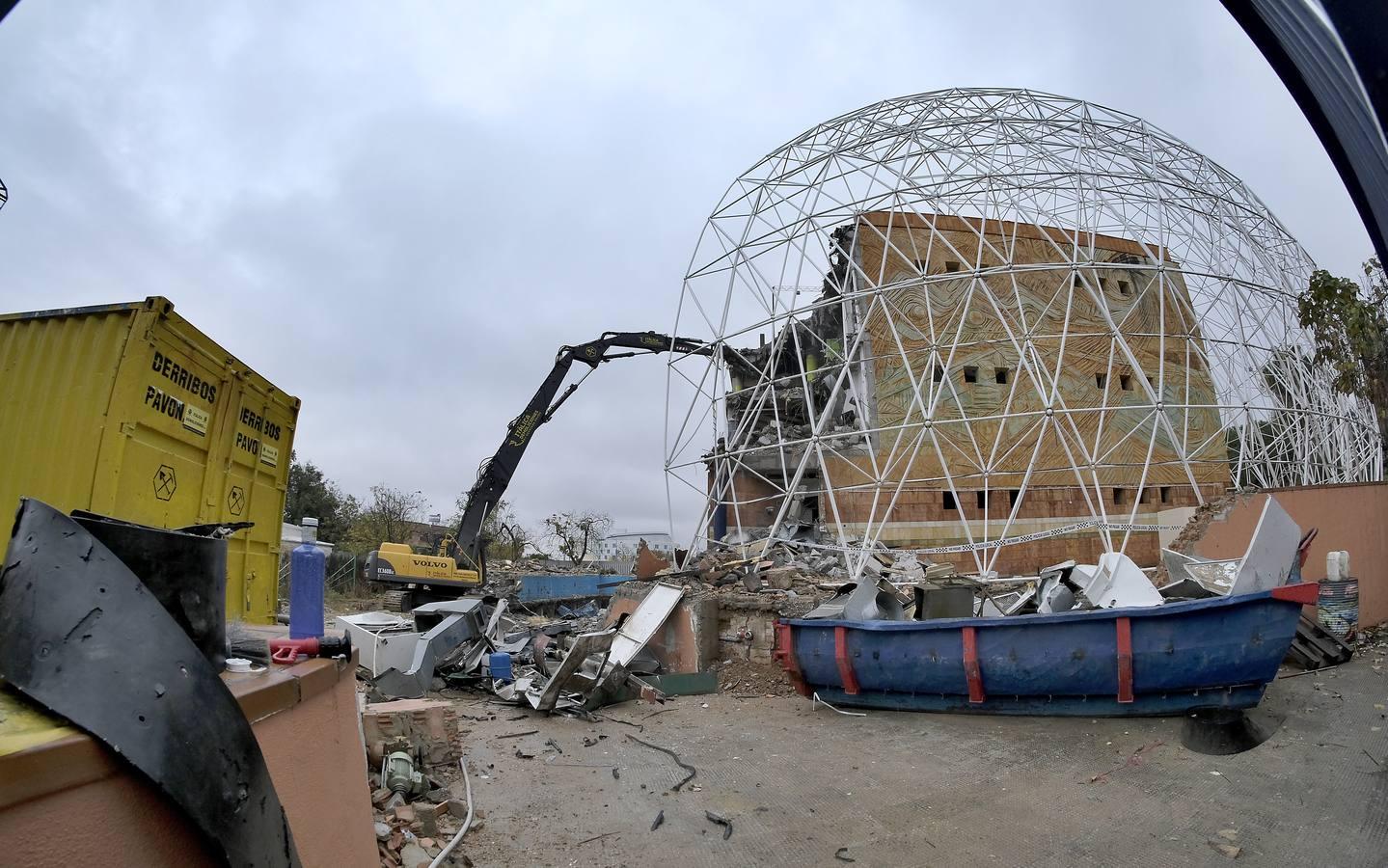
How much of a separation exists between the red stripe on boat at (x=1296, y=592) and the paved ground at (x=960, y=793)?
1135 millimetres

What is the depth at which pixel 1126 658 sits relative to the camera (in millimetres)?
6957

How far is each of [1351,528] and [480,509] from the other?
16.0 metres

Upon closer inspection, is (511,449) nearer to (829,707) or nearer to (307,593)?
(829,707)

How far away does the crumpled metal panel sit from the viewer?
65.5 inches

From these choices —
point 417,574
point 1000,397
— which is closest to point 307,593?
point 417,574

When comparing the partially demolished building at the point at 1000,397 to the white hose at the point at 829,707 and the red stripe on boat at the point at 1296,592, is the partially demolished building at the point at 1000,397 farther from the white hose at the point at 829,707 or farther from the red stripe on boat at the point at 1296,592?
the red stripe on boat at the point at 1296,592

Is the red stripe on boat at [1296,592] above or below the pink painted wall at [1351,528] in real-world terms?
below

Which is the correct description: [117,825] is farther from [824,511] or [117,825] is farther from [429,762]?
[824,511]

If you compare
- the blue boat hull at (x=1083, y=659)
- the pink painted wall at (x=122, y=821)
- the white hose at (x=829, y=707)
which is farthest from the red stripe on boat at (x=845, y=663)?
the pink painted wall at (x=122, y=821)

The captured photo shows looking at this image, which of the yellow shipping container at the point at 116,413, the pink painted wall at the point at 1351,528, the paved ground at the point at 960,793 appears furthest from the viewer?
the pink painted wall at the point at 1351,528

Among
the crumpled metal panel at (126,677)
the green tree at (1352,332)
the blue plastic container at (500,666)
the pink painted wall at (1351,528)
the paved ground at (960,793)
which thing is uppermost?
the green tree at (1352,332)

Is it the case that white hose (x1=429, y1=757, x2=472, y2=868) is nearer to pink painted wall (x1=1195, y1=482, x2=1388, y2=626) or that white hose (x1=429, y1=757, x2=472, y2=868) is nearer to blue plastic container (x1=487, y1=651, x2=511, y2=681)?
blue plastic container (x1=487, y1=651, x2=511, y2=681)

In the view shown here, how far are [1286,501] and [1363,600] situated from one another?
1.70m

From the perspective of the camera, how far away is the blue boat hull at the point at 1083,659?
6.69m
